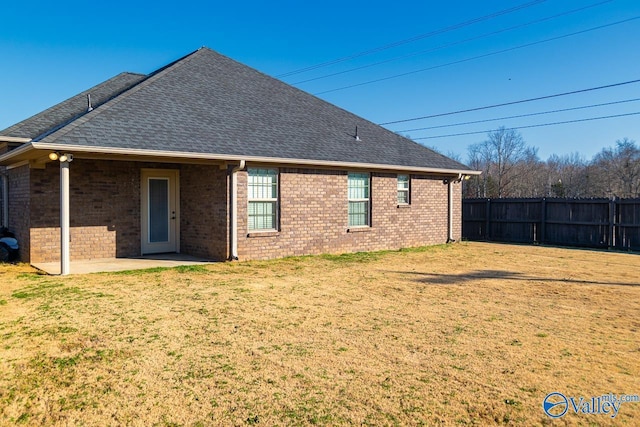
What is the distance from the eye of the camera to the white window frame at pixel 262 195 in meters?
11.5

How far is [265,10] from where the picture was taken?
21.7 metres

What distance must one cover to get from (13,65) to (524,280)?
19372mm

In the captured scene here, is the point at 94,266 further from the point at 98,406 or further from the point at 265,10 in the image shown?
the point at 265,10

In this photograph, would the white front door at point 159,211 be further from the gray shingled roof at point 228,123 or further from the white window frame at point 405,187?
the white window frame at point 405,187

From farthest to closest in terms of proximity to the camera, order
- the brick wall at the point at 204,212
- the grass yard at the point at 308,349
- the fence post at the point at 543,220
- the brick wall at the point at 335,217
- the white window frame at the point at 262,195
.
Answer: the fence post at the point at 543,220, the brick wall at the point at 335,217, the white window frame at the point at 262,195, the brick wall at the point at 204,212, the grass yard at the point at 308,349

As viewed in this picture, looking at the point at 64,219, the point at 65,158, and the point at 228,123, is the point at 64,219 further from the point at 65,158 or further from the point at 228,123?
the point at 228,123

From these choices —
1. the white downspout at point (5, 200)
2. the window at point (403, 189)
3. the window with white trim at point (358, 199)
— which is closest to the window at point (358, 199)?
the window with white trim at point (358, 199)

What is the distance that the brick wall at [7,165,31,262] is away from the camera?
11000mm

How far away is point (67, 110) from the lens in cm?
1346

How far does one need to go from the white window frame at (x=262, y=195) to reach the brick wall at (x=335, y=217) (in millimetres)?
160

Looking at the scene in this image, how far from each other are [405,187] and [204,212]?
22.5 ft

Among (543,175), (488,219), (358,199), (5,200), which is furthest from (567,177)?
(5,200)

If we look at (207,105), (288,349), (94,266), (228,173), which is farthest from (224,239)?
(288,349)

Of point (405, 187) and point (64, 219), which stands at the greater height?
point (405, 187)
